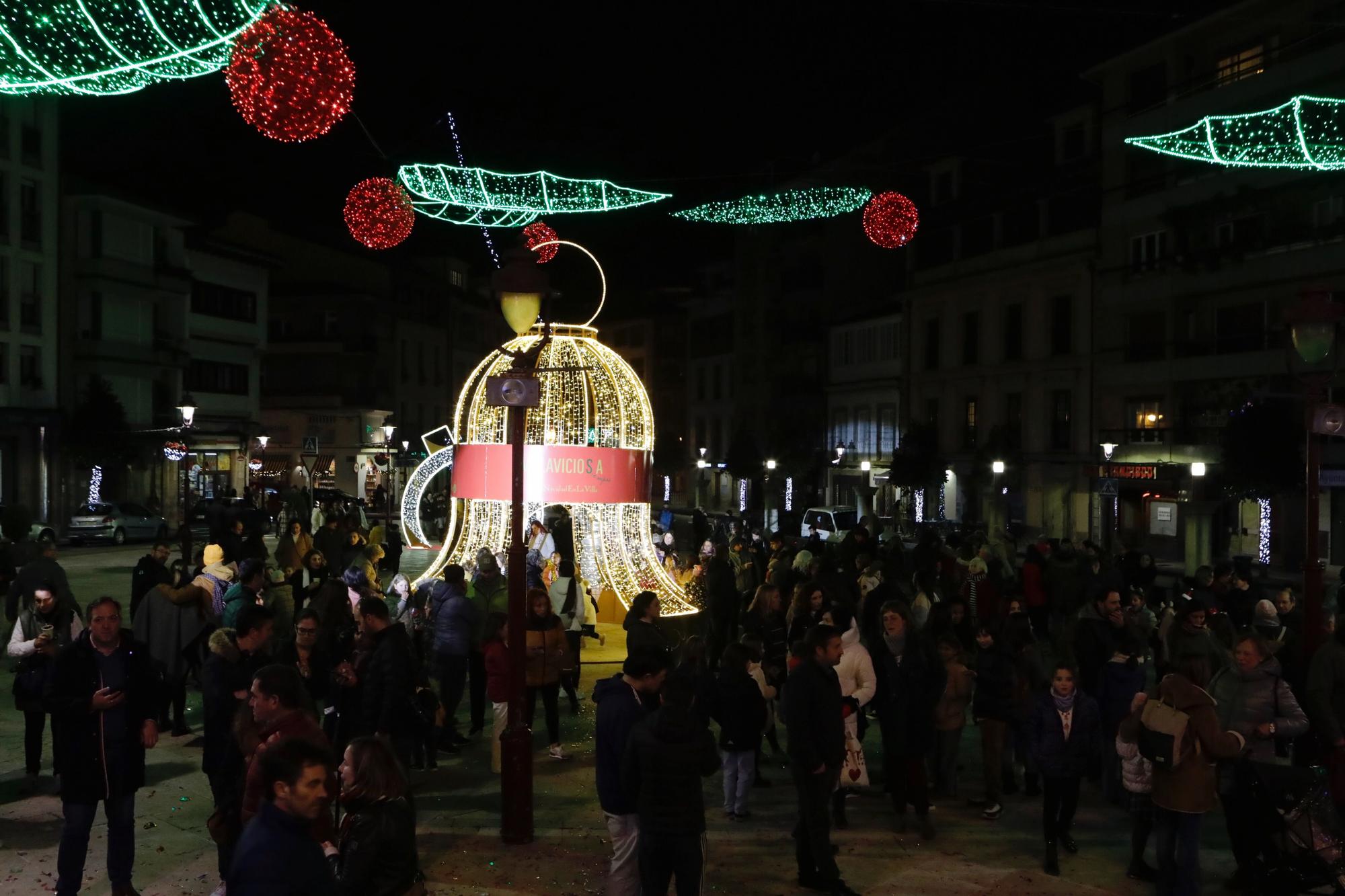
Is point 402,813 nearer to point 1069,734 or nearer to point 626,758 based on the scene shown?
point 626,758

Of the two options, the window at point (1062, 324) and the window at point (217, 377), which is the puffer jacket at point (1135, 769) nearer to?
the window at point (1062, 324)

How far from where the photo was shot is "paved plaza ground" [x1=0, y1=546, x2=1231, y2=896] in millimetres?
7219

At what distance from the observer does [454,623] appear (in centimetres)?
1067

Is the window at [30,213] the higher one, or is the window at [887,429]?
the window at [30,213]

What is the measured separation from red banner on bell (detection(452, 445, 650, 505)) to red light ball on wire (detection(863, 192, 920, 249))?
769cm

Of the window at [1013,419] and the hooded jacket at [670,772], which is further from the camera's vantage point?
the window at [1013,419]

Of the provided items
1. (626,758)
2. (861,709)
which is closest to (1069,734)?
(861,709)

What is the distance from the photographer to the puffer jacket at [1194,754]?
21.2 feet

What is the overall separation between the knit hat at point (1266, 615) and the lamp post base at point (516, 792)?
6702 mm

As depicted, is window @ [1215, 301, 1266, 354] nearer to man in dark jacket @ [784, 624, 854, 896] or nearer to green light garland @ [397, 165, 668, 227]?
green light garland @ [397, 165, 668, 227]

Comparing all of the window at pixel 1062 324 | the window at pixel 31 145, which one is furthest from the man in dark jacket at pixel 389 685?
the window at pixel 31 145

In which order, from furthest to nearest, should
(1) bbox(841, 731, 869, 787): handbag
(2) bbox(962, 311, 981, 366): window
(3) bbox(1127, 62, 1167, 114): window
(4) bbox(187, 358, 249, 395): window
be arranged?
(4) bbox(187, 358, 249, 395): window < (2) bbox(962, 311, 981, 366): window < (3) bbox(1127, 62, 1167, 114): window < (1) bbox(841, 731, 869, 787): handbag

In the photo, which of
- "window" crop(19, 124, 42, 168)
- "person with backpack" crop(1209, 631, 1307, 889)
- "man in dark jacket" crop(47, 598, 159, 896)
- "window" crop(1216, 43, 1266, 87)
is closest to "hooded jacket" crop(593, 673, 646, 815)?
"man in dark jacket" crop(47, 598, 159, 896)

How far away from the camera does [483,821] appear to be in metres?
8.37
